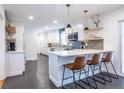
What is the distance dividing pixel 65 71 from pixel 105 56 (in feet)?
5.28

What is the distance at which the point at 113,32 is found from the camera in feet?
13.7

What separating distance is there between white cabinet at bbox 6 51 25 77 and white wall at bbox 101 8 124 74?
3422 mm

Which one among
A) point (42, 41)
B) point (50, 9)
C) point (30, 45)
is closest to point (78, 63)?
point (50, 9)

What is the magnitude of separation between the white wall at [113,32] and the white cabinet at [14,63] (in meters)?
3.42

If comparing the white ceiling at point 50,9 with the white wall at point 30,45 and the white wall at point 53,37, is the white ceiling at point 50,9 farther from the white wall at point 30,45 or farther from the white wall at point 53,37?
the white wall at point 53,37

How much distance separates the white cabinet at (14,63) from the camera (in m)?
4.10

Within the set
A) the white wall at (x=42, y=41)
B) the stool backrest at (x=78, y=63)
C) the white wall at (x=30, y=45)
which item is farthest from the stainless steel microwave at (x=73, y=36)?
the white wall at (x=42, y=41)

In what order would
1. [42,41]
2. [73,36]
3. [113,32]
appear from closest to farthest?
[113,32] → [73,36] → [42,41]

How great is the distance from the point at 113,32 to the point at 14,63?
12.7 ft

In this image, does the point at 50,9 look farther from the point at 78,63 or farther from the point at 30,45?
the point at 30,45

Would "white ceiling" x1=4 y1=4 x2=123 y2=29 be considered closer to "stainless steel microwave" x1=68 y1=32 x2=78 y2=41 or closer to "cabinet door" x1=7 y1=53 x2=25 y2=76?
"cabinet door" x1=7 y1=53 x2=25 y2=76

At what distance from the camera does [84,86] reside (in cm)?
313
